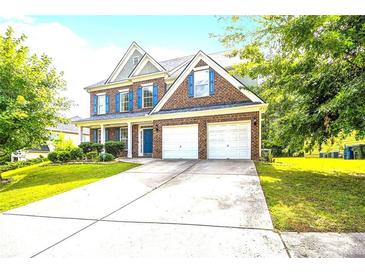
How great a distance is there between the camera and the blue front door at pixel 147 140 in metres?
14.3

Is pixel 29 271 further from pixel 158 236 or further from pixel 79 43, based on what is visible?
pixel 79 43

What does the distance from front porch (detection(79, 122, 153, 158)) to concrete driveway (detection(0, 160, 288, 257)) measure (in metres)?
8.16

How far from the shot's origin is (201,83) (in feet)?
38.1

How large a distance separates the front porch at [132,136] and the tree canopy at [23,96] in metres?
5.23

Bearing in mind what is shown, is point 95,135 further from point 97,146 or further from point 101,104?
point 97,146

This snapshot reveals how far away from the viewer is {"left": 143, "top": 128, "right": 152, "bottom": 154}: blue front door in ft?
46.9

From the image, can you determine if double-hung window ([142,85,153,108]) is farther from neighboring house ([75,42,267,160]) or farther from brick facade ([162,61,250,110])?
brick facade ([162,61,250,110])

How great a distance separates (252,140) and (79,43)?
7.41 m

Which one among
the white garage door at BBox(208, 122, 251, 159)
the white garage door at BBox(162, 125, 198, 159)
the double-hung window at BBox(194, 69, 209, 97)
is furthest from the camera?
the double-hung window at BBox(194, 69, 209, 97)

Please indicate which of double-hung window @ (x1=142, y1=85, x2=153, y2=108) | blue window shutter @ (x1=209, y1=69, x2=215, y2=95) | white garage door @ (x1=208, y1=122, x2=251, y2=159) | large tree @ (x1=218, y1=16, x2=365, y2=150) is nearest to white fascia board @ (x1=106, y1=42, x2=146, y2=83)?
double-hung window @ (x1=142, y1=85, x2=153, y2=108)

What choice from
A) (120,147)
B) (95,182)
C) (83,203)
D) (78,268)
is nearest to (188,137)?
(120,147)

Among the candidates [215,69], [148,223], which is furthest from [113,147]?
[148,223]

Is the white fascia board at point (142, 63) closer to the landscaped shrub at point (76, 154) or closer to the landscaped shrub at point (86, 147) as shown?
the landscaped shrub at point (86, 147)

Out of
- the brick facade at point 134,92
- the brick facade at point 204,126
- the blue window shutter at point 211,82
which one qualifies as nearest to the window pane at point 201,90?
the blue window shutter at point 211,82
